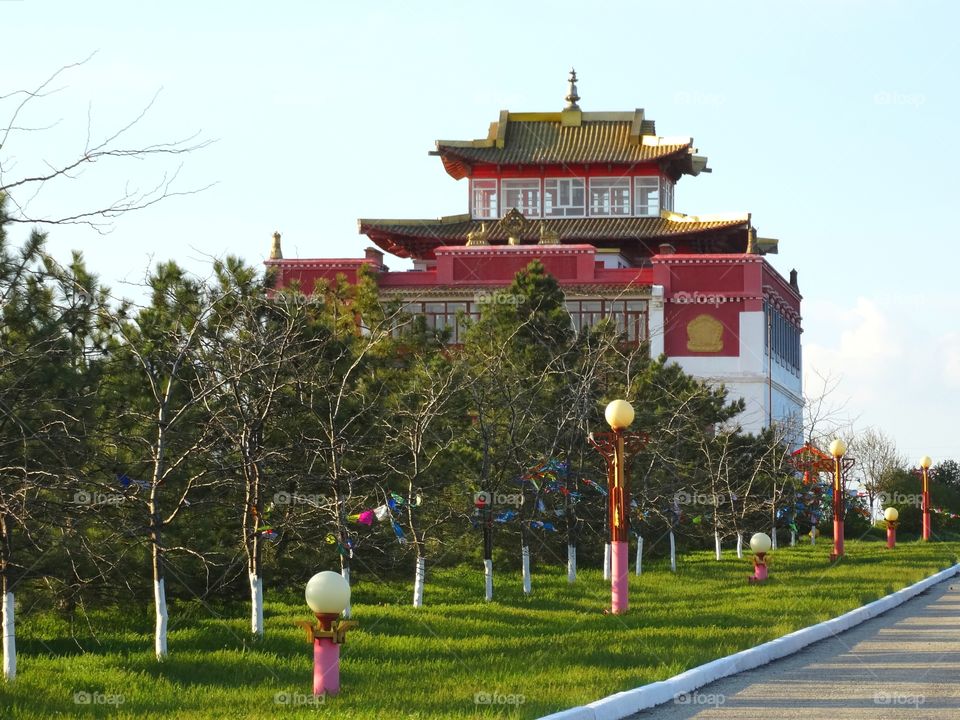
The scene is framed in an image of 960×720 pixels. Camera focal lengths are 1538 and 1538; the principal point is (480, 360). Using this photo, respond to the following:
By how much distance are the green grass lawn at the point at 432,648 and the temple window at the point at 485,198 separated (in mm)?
39749

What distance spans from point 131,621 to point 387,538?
158 inches

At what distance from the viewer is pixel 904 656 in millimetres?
14195

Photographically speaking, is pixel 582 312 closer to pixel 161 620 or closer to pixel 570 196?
pixel 570 196

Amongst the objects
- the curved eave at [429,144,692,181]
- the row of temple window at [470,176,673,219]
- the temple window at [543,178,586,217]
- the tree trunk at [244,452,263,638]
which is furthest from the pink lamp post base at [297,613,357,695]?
the temple window at [543,178,586,217]

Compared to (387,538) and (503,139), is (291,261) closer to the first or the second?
(503,139)

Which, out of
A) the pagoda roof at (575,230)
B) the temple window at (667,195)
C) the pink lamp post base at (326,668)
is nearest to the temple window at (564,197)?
the pagoda roof at (575,230)

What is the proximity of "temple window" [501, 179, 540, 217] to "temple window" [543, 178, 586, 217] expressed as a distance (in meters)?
0.44

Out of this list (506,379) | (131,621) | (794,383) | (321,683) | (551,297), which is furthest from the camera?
(794,383)

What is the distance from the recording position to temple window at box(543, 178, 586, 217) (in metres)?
65.1

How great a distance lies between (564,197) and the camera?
6550cm

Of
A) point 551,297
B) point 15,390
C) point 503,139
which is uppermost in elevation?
point 503,139

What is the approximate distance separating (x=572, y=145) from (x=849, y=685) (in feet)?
181

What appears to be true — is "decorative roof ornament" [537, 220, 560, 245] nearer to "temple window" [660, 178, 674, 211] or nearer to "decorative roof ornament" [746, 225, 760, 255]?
"temple window" [660, 178, 674, 211]

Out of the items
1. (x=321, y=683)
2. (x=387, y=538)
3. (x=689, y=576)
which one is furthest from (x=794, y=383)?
(x=321, y=683)
